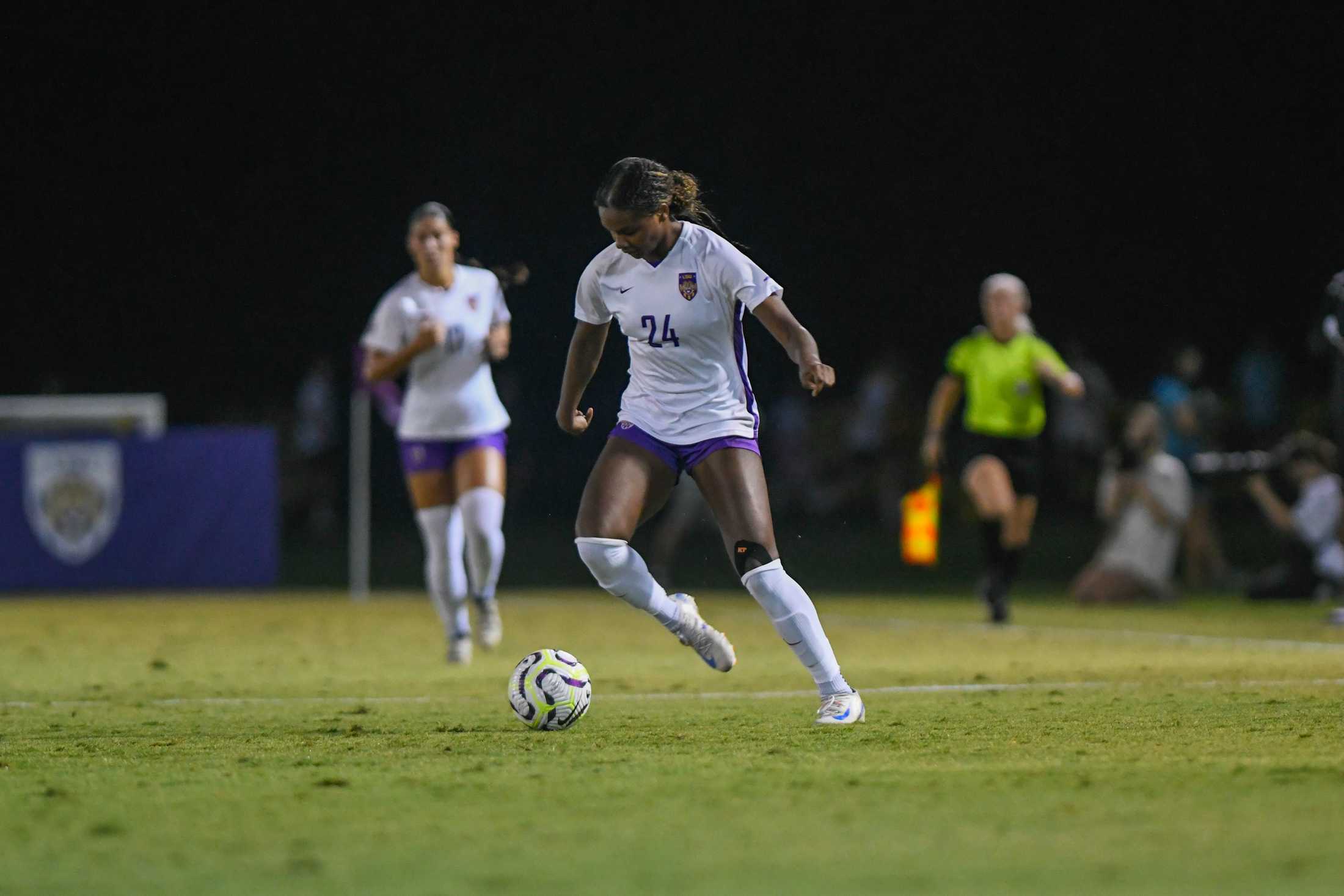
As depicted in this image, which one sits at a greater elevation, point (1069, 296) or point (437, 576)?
point (1069, 296)

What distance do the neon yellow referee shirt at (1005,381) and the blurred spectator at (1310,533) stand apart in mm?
2934

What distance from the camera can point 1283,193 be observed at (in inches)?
1180

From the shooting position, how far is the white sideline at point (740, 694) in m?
8.83

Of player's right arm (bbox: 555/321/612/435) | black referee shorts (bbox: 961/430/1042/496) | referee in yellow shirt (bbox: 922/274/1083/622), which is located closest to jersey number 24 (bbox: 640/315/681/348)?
player's right arm (bbox: 555/321/612/435)

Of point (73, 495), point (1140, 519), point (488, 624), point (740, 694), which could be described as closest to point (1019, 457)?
point (1140, 519)

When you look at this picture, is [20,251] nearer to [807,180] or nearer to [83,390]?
[83,390]

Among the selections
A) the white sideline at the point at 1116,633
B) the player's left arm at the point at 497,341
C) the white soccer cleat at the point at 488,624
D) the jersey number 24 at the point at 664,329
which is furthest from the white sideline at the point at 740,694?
the player's left arm at the point at 497,341

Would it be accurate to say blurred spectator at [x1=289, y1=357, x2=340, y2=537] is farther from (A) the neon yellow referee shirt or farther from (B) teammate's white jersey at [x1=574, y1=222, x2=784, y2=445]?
(B) teammate's white jersey at [x1=574, y1=222, x2=784, y2=445]

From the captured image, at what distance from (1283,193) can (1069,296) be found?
3866 mm

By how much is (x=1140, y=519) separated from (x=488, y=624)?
23.7 feet

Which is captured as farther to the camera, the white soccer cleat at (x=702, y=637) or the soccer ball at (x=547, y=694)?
the white soccer cleat at (x=702, y=637)

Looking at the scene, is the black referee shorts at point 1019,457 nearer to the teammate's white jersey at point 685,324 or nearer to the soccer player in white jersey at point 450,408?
the soccer player in white jersey at point 450,408

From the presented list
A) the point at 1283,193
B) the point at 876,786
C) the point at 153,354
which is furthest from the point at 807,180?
the point at 876,786

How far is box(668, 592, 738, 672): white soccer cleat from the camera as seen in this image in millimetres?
7984
